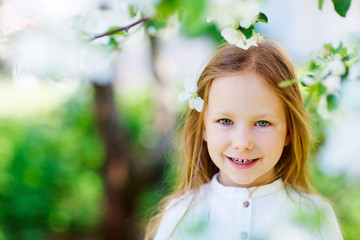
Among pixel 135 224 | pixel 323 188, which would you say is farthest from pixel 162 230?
pixel 135 224

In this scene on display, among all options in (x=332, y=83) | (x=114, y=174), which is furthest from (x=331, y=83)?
(x=114, y=174)

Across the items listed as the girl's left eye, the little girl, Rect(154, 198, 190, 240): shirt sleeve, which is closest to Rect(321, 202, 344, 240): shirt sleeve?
the little girl

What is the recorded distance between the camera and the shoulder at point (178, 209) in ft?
5.23

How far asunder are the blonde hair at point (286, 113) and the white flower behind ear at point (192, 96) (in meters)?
0.03

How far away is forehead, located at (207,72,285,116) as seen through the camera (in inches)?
53.7

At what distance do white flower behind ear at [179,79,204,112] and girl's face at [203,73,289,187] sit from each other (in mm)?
46

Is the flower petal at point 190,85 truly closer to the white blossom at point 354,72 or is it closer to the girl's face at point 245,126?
the girl's face at point 245,126

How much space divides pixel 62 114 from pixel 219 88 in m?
3.67

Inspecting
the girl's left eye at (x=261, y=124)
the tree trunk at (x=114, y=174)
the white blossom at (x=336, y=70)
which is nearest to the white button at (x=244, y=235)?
the girl's left eye at (x=261, y=124)

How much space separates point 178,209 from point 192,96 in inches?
15.9

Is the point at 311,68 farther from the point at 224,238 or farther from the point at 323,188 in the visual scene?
the point at 323,188

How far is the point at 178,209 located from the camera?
64.4 inches

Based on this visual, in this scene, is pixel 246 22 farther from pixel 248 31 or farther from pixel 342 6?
pixel 342 6

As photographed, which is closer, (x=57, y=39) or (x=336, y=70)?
(x=336, y=70)
